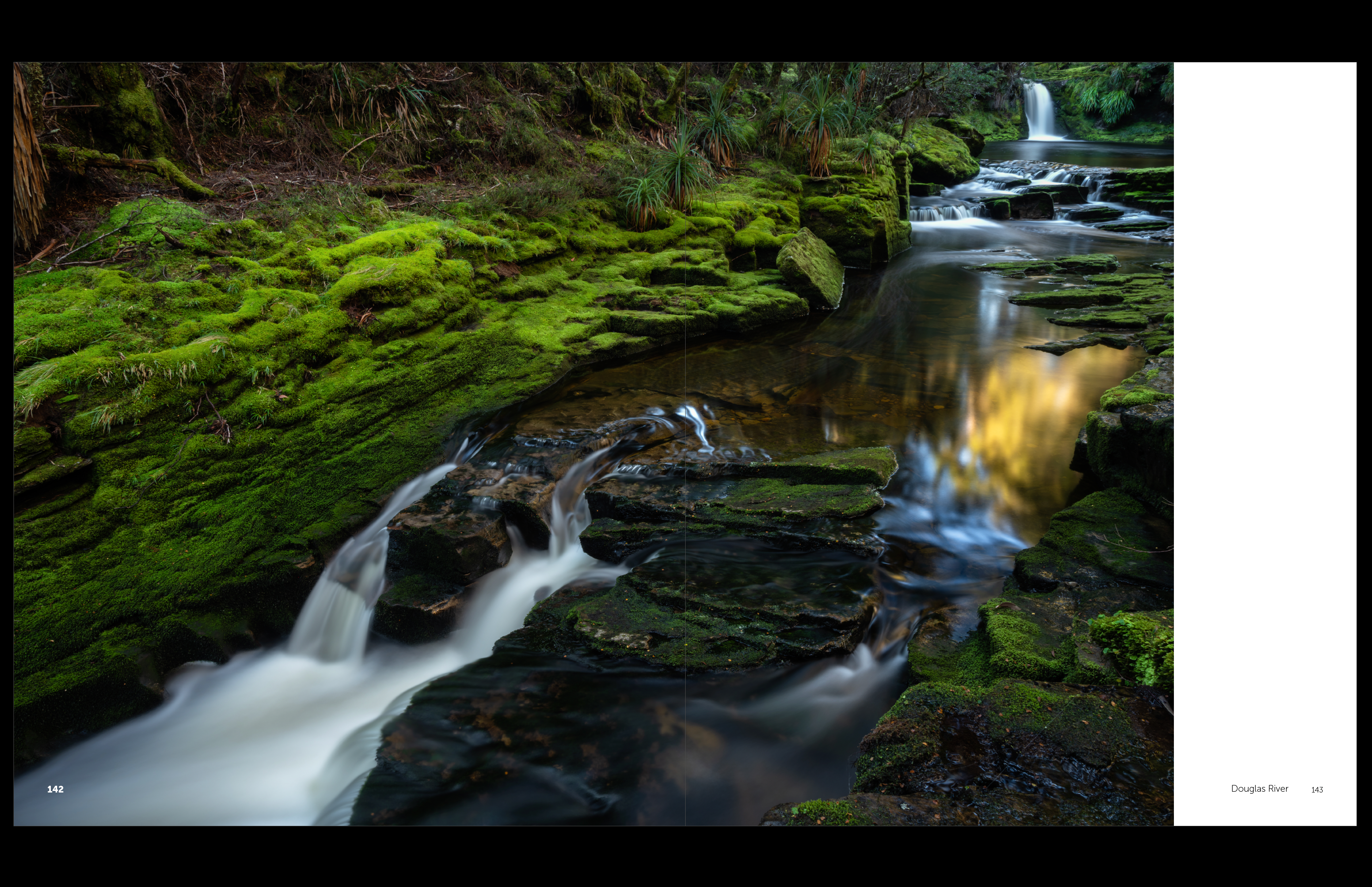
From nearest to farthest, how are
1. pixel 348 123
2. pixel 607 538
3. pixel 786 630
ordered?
pixel 786 630 < pixel 607 538 < pixel 348 123

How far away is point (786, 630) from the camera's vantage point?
9.24 ft

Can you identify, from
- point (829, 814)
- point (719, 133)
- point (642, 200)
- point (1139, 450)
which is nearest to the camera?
point (829, 814)

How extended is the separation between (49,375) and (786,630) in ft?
12.8

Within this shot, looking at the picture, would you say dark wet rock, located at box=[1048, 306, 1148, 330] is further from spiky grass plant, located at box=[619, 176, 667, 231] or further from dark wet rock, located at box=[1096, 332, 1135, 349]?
spiky grass plant, located at box=[619, 176, 667, 231]

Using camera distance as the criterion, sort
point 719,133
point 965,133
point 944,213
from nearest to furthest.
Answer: point 719,133
point 944,213
point 965,133

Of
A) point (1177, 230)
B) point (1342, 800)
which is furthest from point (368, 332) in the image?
point (1342, 800)

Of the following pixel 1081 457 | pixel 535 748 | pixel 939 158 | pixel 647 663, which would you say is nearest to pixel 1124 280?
pixel 1081 457

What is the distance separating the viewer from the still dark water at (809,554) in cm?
229

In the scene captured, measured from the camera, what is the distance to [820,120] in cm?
892

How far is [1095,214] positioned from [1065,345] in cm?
681

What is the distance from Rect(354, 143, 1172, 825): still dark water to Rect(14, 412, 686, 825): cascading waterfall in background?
0.31m

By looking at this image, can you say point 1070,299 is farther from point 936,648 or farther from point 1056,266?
point 936,648

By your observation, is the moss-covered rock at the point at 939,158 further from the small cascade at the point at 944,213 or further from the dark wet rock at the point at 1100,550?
the dark wet rock at the point at 1100,550
